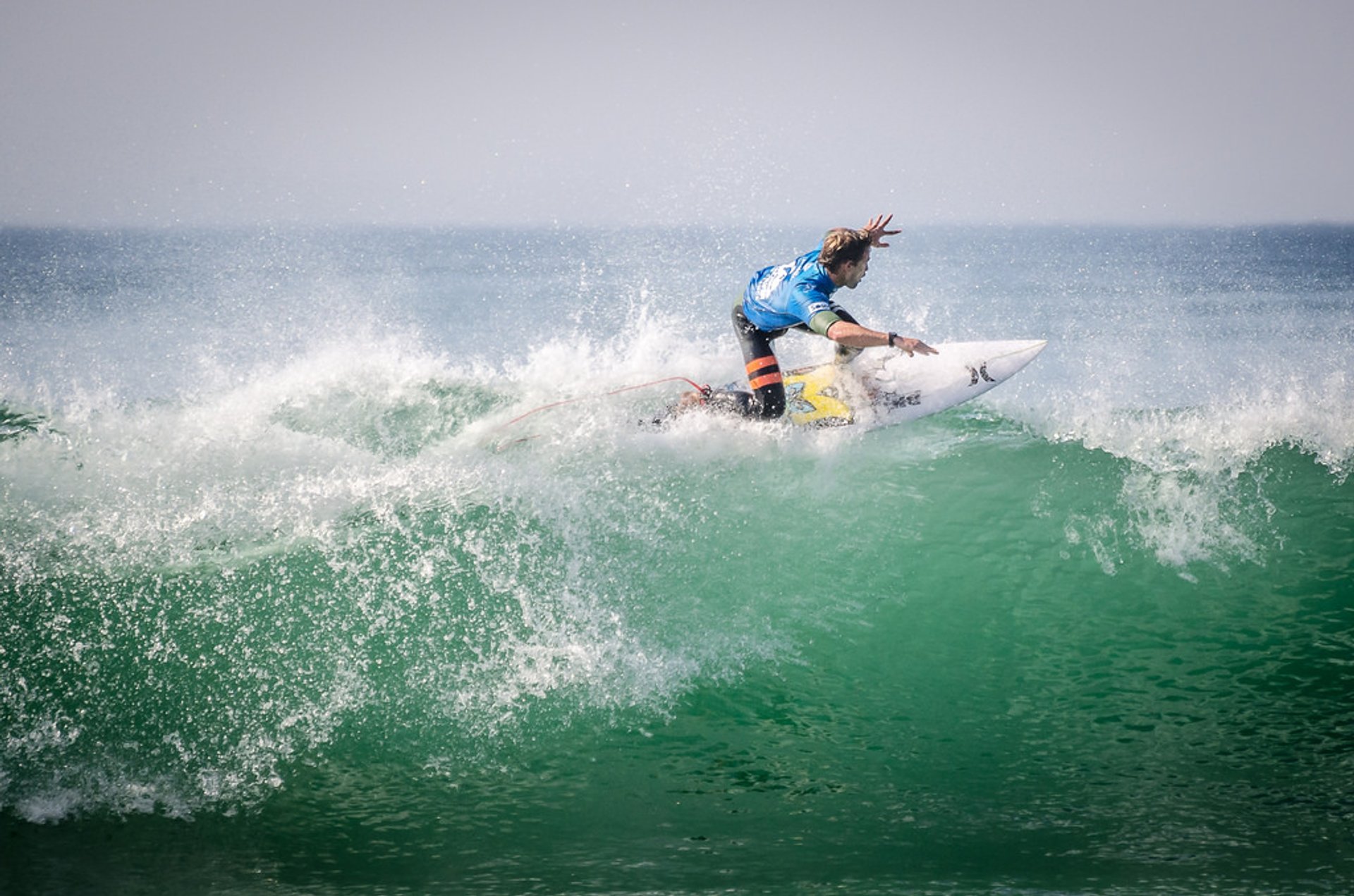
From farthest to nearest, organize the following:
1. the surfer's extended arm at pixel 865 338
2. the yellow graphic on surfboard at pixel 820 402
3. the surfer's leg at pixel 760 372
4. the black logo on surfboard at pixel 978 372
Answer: the black logo on surfboard at pixel 978 372, the yellow graphic on surfboard at pixel 820 402, the surfer's leg at pixel 760 372, the surfer's extended arm at pixel 865 338

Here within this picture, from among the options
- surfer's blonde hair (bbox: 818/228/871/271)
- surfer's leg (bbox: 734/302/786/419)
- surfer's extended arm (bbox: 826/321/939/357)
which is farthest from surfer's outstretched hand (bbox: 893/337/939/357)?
surfer's leg (bbox: 734/302/786/419)

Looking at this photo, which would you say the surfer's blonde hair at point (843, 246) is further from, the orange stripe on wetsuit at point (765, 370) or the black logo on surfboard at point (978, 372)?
the black logo on surfboard at point (978, 372)

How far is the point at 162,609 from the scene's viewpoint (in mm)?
4891

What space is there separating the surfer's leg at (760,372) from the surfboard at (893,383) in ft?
0.42

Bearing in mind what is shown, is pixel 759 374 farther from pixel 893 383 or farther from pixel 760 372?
pixel 893 383

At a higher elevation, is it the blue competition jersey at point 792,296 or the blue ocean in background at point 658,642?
the blue competition jersey at point 792,296

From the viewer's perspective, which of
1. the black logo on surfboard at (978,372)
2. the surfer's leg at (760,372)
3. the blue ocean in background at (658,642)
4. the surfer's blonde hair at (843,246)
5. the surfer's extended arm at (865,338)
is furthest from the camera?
the black logo on surfboard at (978,372)

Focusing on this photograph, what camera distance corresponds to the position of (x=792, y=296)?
5355 millimetres

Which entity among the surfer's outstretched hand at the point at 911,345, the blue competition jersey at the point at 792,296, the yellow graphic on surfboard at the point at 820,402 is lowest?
the yellow graphic on surfboard at the point at 820,402

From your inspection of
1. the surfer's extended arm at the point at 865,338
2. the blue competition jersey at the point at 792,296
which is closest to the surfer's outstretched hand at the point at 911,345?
the surfer's extended arm at the point at 865,338

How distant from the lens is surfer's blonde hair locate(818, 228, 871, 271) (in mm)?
5207

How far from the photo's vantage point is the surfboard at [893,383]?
19.5 feet

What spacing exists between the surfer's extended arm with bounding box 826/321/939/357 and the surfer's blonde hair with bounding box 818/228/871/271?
41 cm

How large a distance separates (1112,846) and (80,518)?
533cm
